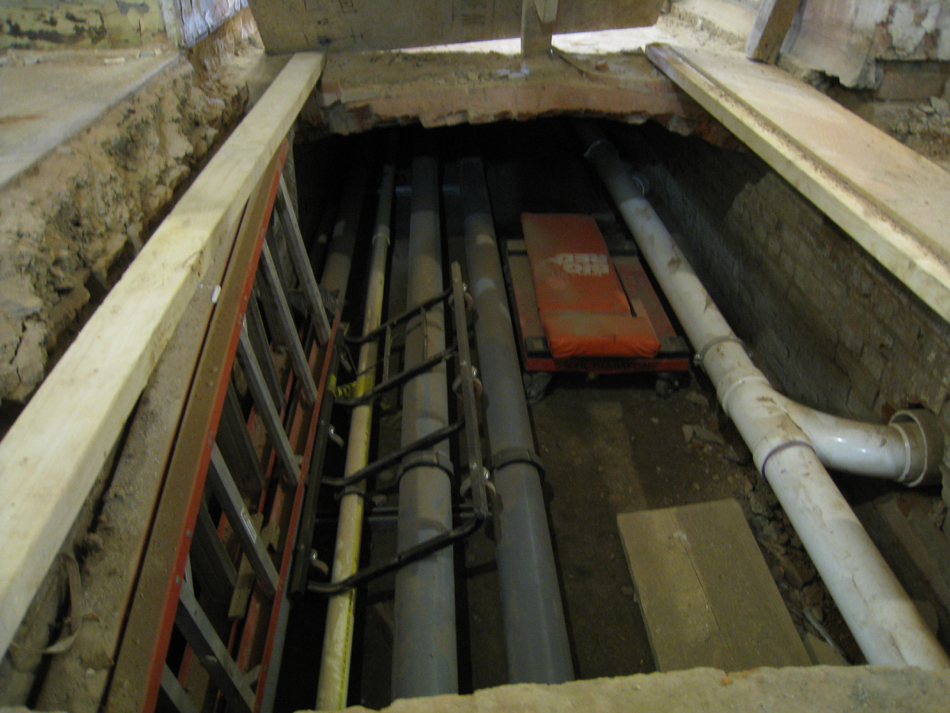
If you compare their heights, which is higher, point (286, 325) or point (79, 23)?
point (79, 23)

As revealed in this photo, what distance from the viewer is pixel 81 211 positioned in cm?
154

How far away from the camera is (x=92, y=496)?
3.42ft

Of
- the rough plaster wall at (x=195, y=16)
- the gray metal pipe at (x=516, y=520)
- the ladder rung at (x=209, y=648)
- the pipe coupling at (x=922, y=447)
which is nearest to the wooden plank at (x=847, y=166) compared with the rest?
the pipe coupling at (x=922, y=447)

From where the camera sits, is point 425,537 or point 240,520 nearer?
point 240,520

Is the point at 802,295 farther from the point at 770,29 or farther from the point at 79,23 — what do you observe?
the point at 79,23

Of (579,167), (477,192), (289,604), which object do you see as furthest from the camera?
(579,167)

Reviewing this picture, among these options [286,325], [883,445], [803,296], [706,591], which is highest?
[286,325]

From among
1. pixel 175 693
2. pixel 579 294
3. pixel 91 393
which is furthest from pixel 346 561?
pixel 579 294

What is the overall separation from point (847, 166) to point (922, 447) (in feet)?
3.46

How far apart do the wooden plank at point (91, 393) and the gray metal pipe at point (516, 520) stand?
1.49 metres

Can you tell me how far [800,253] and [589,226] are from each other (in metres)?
1.53

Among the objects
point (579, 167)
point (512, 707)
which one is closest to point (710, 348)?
point (512, 707)

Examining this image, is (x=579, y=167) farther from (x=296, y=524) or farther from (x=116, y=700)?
(x=116, y=700)

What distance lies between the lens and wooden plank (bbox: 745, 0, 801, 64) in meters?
3.01
